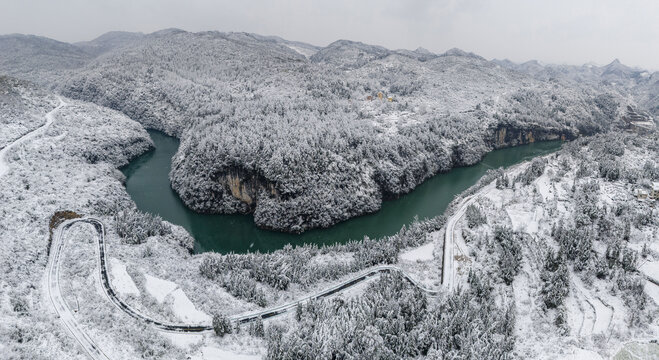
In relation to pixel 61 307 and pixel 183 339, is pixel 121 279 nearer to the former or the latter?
pixel 61 307

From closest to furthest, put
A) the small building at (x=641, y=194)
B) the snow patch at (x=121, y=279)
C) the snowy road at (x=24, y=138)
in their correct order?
1. the snow patch at (x=121, y=279)
2. the small building at (x=641, y=194)
3. the snowy road at (x=24, y=138)

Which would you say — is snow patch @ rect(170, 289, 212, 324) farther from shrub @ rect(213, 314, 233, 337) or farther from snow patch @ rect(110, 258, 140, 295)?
snow patch @ rect(110, 258, 140, 295)

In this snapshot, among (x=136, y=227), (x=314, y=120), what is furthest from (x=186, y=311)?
(x=314, y=120)

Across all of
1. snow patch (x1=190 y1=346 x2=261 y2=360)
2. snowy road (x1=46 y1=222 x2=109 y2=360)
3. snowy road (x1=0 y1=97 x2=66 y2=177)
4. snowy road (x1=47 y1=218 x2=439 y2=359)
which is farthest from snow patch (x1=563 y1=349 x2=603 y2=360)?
snowy road (x1=0 y1=97 x2=66 y2=177)

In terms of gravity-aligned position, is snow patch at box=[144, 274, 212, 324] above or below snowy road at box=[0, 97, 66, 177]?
below

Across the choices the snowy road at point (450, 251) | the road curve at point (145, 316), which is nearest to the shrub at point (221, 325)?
the road curve at point (145, 316)

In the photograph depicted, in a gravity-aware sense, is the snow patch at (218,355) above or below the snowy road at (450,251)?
below

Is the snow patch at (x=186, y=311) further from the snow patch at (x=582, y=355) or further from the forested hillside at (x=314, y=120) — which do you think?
the snow patch at (x=582, y=355)

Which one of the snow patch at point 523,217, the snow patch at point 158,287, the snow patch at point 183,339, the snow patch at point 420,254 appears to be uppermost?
the snow patch at point 523,217
